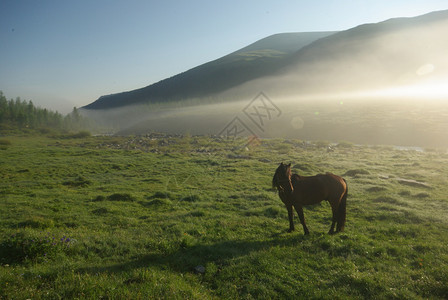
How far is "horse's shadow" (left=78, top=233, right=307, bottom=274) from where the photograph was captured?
7922 millimetres

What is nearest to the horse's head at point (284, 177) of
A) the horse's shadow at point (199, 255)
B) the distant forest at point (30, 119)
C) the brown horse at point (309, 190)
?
the brown horse at point (309, 190)

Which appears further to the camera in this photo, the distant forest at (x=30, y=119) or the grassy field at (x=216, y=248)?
the distant forest at (x=30, y=119)

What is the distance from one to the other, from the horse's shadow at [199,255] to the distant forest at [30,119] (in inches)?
6336

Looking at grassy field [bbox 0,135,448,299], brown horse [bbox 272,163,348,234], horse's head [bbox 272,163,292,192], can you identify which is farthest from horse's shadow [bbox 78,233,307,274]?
horse's head [bbox 272,163,292,192]

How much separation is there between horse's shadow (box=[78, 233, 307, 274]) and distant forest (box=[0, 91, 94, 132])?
16094 centimetres

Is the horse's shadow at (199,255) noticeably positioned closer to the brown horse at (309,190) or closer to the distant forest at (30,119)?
A: the brown horse at (309,190)

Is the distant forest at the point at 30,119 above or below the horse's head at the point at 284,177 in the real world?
above

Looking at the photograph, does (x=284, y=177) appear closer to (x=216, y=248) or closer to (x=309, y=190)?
(x=309, y=190)

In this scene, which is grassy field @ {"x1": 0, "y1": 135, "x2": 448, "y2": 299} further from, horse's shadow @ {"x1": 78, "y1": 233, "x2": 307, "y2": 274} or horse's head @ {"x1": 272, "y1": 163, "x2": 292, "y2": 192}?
horse's head @ {"x1": 272, "y1": 163, "x2": 292, "y2": 192}

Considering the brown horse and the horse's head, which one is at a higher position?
the horse's head

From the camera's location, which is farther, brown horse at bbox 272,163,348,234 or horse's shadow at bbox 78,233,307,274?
brown horse at bbox 272,163,348,234

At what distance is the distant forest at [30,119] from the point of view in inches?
5335

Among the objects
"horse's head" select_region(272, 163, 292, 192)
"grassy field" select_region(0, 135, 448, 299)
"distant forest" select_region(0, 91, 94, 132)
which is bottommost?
"grassy field" select_region(0, 135, 448, 299)

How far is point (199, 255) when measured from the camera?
29.6 ft
